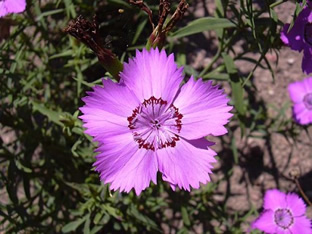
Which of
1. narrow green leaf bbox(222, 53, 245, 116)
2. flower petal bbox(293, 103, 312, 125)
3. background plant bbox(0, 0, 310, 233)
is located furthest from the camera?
flower petal bbox(293, 103, 312, 125)

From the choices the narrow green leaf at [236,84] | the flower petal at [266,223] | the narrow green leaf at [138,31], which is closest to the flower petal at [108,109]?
the narrow green leaf at [236,84]

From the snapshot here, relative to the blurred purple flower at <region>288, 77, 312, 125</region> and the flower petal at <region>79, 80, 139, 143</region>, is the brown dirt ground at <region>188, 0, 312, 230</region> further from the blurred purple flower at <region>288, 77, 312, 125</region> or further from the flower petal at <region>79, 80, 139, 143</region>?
the flower petal at <region>79, 80, 139, 143</region>

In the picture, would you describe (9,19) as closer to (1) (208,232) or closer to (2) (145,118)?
(2) (145,118)

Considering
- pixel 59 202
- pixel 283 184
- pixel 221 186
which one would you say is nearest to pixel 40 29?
pixel 59 202

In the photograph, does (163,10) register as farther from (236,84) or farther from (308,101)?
(308,101)

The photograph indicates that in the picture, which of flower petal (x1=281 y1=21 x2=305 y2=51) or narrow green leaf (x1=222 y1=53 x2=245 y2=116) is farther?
narrow green leaf (x1=222 y1=53 x2=245 y2=116)

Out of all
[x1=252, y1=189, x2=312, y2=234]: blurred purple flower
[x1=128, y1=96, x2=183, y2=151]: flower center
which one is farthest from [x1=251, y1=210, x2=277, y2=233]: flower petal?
[x1=128, y1=96, x2=183, y2=151]: flower center
